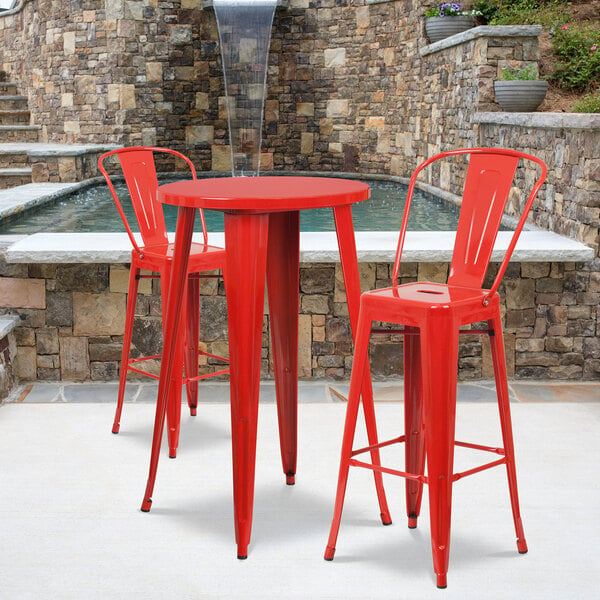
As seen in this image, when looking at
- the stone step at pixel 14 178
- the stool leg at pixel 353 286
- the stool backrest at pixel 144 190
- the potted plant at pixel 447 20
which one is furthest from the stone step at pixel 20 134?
the stool leg at pixel 353 286

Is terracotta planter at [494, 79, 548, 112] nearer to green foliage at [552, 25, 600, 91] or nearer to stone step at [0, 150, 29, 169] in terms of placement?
green foliage at [552, 25, 600, 91]

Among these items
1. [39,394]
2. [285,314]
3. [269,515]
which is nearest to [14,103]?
[39,394]

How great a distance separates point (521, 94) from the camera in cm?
617

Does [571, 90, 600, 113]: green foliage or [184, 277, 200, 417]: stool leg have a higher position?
[571, 90, 600, 113]: green foliage

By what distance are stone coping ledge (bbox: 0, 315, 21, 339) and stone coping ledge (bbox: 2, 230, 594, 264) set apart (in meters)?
0.26

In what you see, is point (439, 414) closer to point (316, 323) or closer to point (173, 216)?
point (316, 323)

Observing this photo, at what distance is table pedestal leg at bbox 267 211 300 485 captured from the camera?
8.36 feet

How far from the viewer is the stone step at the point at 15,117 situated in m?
11.2

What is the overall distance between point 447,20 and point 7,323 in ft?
20.5

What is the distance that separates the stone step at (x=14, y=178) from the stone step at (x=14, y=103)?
11.0 ft

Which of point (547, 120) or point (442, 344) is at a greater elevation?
point (547, 120)

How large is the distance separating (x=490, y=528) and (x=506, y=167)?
1003mm

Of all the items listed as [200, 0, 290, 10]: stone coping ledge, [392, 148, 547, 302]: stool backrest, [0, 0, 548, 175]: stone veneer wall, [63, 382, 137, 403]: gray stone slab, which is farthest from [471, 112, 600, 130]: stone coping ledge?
[200, 0, 290, 10]: stone coping ledge

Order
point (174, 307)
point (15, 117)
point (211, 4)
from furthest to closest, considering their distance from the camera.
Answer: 1. point (15, 117)
2. point (211, 4)
3. point (174, 307)
